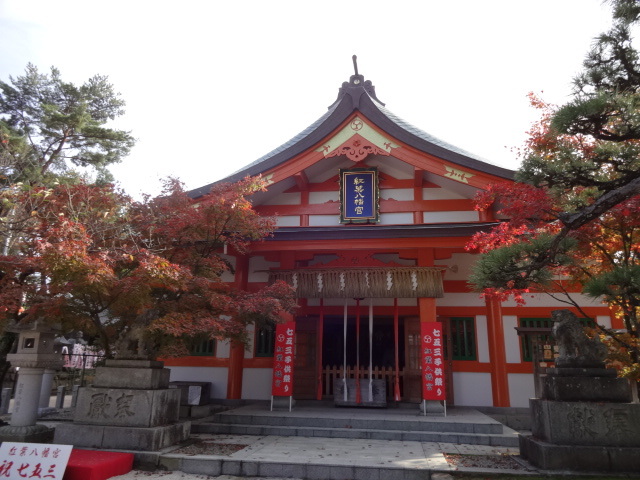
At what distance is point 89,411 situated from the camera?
790 centimetres

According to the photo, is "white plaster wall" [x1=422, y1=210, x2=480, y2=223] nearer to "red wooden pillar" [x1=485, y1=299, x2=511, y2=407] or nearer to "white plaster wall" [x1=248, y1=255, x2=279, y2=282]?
"red wooden pillar" [x1=485, y1=299, x2=511, y2=407]

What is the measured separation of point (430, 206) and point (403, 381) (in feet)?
16.6

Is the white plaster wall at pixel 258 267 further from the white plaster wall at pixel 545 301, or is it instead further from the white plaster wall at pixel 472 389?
the white plaster wall at pixel 545 301

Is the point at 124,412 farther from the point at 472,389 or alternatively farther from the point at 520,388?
the point at 520,388

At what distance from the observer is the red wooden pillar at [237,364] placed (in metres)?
12.6

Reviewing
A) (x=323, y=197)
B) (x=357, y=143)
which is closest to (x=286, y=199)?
(x=323, y=197)

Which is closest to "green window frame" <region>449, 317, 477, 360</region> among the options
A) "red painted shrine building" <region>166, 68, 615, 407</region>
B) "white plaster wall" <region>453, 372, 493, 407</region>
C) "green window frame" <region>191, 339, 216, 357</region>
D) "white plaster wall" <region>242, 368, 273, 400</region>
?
"red painted shrine building" <region>166, 68, 615, 407</region>

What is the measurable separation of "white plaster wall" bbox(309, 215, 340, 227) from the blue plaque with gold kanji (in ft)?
1.36

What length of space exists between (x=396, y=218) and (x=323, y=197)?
2.37 m

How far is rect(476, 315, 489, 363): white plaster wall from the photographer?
Result: 12070 mm

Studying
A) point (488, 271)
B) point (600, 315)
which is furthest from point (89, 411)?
point (600, 315)

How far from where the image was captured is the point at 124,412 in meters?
7.80

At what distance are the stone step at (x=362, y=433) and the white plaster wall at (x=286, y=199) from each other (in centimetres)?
655

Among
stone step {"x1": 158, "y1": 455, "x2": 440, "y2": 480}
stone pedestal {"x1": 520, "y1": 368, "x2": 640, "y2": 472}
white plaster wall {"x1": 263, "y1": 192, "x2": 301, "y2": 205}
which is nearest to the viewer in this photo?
stone pedestal {"x1": 520, "y1": 368, "x2": 640, "y2": 472}
